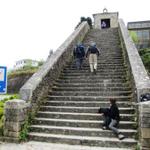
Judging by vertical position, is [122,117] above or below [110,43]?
below

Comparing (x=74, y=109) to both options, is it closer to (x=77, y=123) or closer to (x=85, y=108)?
(x=85, y=108)

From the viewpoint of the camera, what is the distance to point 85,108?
9.88 meters

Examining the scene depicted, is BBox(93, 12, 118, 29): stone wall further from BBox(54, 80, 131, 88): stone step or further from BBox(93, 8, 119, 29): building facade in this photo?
BBox(54, 80, 131, 88): stone step

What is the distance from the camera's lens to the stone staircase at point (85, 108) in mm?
8422

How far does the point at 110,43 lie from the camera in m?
18.7

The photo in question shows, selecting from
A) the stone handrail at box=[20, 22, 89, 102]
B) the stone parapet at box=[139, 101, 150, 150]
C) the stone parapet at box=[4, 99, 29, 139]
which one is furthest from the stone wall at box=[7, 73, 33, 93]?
the stone parapet at box=[139, 101, 150, 150]

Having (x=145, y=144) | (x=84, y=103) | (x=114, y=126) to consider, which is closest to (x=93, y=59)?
(x=84, y=103)

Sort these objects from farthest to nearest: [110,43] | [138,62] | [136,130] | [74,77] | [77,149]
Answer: [110,43]
[74,77]
[138,62]
[136,130]
[77,149]

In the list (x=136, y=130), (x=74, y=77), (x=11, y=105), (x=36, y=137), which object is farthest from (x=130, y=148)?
(x=74, y=77)

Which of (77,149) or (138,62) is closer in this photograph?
(77,149)

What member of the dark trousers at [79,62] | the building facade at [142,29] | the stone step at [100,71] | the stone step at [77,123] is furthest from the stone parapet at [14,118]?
the building facade at [142,29]

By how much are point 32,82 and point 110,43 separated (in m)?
9.71

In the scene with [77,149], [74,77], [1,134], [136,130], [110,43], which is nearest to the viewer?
[77,149]

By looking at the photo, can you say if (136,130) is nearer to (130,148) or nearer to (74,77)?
(130,148)
